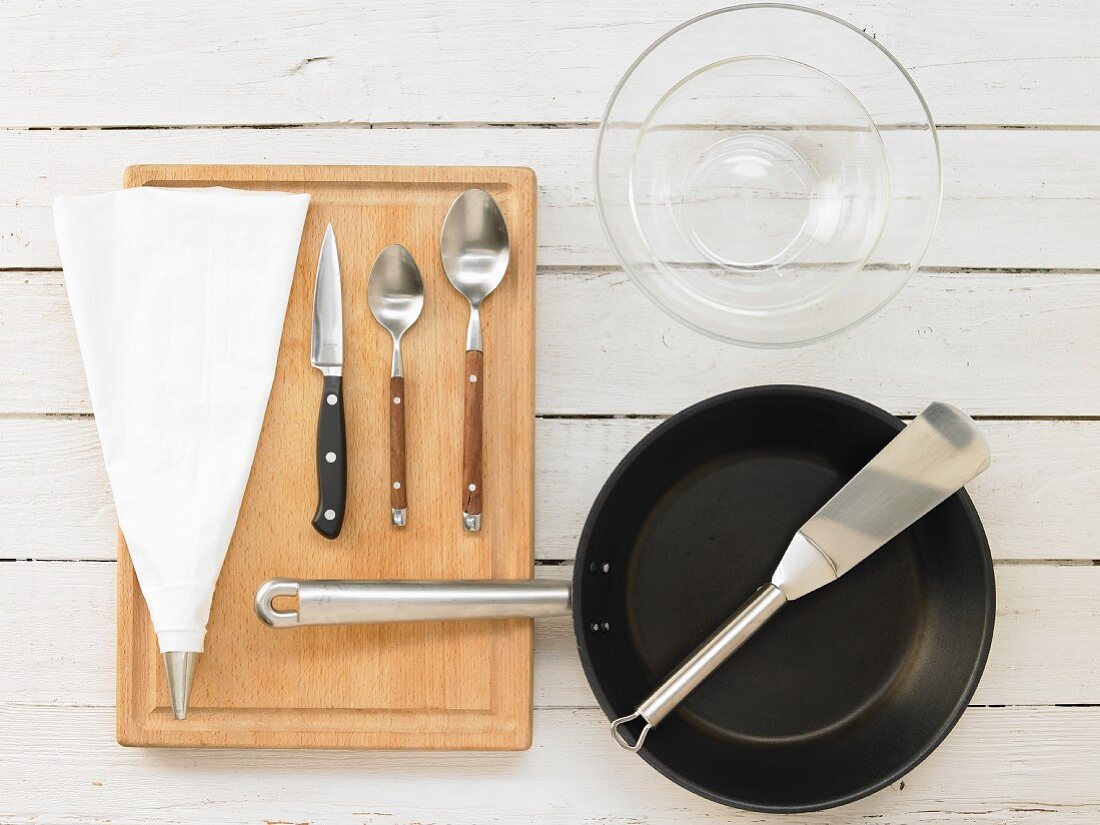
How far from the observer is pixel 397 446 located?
579 millimetres

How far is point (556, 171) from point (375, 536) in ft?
0.95

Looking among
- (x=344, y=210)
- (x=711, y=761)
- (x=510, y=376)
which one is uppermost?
(x=344, y=210)

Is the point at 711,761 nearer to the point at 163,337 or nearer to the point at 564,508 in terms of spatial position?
the point at 564,508

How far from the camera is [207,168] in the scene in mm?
600

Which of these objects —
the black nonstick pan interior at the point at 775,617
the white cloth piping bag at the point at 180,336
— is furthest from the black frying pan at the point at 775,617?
the white cloth piping bag at the point at 180,336

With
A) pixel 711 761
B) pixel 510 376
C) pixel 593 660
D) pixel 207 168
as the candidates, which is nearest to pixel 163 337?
pixel 207 168

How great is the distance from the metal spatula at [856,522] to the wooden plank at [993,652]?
2.6 inches

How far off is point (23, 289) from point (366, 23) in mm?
316

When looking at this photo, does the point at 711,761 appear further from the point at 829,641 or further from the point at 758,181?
the point at 758,181

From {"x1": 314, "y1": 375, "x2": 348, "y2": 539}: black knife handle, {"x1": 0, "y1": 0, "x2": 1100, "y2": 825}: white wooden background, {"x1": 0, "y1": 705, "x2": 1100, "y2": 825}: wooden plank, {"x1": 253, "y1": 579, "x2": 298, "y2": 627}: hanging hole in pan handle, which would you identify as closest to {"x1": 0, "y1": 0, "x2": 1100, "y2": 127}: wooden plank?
{"x1": 0, "y1": 0, "x2": 1100, "y2": 825}: white wooden background

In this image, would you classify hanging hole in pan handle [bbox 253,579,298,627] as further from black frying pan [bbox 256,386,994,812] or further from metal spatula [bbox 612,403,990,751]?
metal spatula [bbox 612,403,990,751]

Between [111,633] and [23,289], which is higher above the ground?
[23,289]

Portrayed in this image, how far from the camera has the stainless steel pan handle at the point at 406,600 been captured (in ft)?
1.80

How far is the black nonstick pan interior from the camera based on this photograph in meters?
0.59
